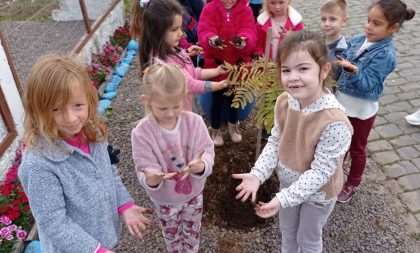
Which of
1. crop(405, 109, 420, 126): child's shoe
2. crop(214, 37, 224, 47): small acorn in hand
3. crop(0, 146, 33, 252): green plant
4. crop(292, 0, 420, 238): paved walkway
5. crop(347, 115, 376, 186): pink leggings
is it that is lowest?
crop(292, 0, 420, 238): paved walkway

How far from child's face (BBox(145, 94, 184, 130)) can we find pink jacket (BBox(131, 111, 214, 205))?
0.20ft

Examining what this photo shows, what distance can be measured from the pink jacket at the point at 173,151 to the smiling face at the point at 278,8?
5.64 ft

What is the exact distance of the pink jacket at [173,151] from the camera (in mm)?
2014

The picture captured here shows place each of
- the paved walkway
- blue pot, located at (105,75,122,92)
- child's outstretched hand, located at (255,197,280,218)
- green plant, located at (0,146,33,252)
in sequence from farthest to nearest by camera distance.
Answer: blue pot, located at (105,75,122,92) < the paved walkway < green plant, located at (0,146,33,252) < child's outstretched hand, located at (255,197,280,218)

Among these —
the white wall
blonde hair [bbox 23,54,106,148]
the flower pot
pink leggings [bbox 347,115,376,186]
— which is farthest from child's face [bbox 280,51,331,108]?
the white wall

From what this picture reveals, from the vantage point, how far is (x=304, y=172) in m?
1.92

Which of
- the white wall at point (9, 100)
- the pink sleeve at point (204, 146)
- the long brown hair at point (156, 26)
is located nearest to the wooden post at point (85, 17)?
the white wall at point (9, 100)

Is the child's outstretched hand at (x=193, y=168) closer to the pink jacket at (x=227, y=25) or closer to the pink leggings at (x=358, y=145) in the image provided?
the pink leggings at (x=358, y=145)

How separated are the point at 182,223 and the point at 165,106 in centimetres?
98

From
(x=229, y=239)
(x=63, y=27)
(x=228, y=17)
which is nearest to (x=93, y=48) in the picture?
(x=63, y=27)

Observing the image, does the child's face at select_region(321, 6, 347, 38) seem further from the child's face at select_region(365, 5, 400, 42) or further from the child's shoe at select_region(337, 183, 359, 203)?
the child's shoe at select_region(337, 183, 359, 203)

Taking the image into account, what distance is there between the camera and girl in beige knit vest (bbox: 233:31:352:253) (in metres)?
1.74

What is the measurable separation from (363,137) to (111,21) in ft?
17.1

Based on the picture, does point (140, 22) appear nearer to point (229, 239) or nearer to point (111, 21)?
point (229, 239)
